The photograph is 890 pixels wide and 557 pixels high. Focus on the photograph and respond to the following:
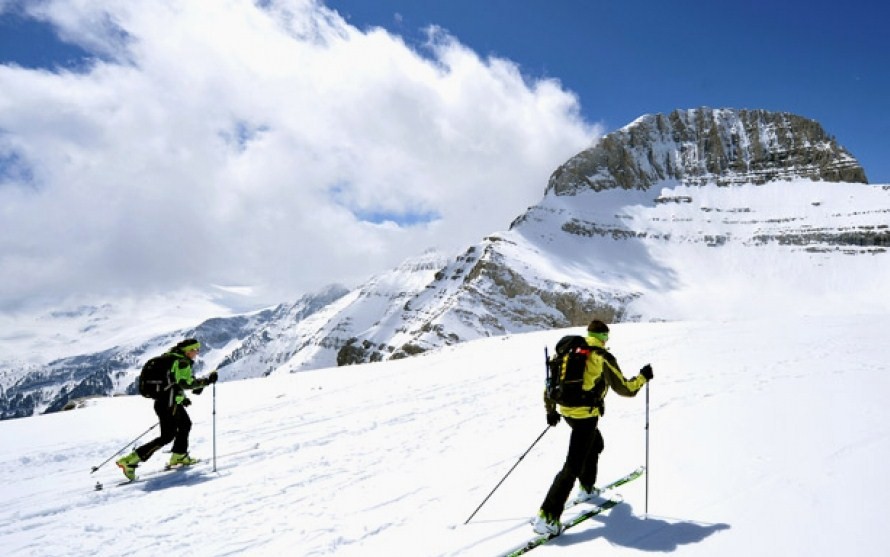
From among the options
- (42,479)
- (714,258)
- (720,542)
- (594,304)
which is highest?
(714,258)

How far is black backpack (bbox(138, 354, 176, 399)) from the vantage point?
377 inches

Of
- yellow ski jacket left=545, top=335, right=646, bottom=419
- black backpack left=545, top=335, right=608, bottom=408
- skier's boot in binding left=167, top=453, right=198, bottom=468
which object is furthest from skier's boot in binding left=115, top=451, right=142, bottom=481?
yellow ski jacket left=545, top=335, right=646, bottom=419

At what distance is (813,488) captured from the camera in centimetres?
624

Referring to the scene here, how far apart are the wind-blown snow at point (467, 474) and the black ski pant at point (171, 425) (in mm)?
636

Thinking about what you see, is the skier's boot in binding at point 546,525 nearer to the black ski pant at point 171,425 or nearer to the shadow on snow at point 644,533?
the shadow on snow at point 644,533

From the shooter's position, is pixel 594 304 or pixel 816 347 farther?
pixel 594 304

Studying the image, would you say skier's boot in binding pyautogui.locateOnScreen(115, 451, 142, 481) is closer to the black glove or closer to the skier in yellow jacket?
the skier in yellow jacket

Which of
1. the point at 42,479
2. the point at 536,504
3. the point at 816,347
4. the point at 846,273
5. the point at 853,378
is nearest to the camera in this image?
the point at 536,504

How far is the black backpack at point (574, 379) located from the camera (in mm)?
6066

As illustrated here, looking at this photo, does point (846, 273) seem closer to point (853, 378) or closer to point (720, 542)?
point (853, 378)

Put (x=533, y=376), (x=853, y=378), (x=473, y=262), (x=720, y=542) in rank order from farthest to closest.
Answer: (x=473, y=262), (x=533, y=376), (x=853, y=378), (x=720, y=542)

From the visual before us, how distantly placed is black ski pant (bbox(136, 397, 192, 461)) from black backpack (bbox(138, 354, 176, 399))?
0.74 ft

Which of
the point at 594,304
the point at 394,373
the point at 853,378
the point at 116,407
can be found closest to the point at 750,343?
the point at 853,378

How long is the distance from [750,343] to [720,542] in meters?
17.6
